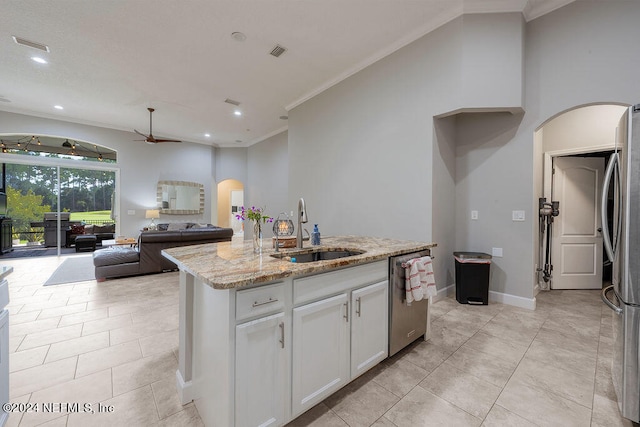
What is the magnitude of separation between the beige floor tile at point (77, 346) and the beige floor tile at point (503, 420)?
10.2ft

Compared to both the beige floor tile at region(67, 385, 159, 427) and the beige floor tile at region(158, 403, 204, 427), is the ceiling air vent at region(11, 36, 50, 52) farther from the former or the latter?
the beige floor tile at region(158, 403, 204, 427)

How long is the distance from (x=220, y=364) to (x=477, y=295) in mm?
3264

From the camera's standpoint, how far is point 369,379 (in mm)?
1967

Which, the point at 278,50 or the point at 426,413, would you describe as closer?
the point at 426,413

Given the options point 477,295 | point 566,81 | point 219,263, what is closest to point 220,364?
point 219,263

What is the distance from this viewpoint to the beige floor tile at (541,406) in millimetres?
1588

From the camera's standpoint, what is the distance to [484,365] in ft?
7.03

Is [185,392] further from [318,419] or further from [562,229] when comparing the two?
[562,229]

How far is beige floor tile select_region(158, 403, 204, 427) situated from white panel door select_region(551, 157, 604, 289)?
5.01 m

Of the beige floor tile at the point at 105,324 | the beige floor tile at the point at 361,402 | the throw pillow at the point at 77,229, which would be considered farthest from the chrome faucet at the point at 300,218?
the throw pillow at the point at 77,229

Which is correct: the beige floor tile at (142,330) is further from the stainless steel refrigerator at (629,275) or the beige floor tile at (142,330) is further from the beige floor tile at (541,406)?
the stainless steel refrigerator at (629,275)

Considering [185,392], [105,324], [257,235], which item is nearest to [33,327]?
[105,324]

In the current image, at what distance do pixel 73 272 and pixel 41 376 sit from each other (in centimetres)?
409

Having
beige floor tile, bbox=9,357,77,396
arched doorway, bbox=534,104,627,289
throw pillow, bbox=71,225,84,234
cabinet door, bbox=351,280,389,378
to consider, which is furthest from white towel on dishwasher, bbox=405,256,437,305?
throw pillow, bbox=71,225,84,234
